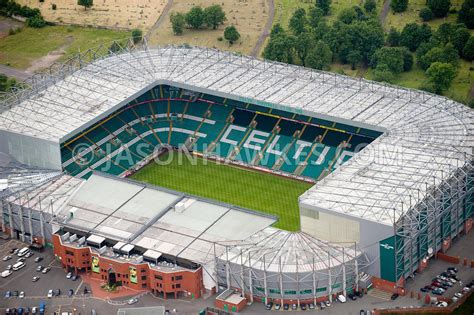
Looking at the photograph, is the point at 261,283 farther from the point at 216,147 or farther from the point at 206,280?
the point at 216,147

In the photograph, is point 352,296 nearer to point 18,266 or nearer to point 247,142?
point 247,142

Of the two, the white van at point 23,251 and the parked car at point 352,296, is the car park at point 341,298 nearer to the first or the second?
the parked car at point 352,296

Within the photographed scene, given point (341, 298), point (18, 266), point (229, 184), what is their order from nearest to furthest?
point (341, 298) → point (18, 266) → point (229, 184)

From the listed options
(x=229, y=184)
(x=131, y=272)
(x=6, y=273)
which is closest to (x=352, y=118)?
(x=229, y=184)

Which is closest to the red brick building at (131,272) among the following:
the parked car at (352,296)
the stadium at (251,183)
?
the stadium at (251,183)

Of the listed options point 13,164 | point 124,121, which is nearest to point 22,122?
point 13,164

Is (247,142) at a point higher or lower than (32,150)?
lower
